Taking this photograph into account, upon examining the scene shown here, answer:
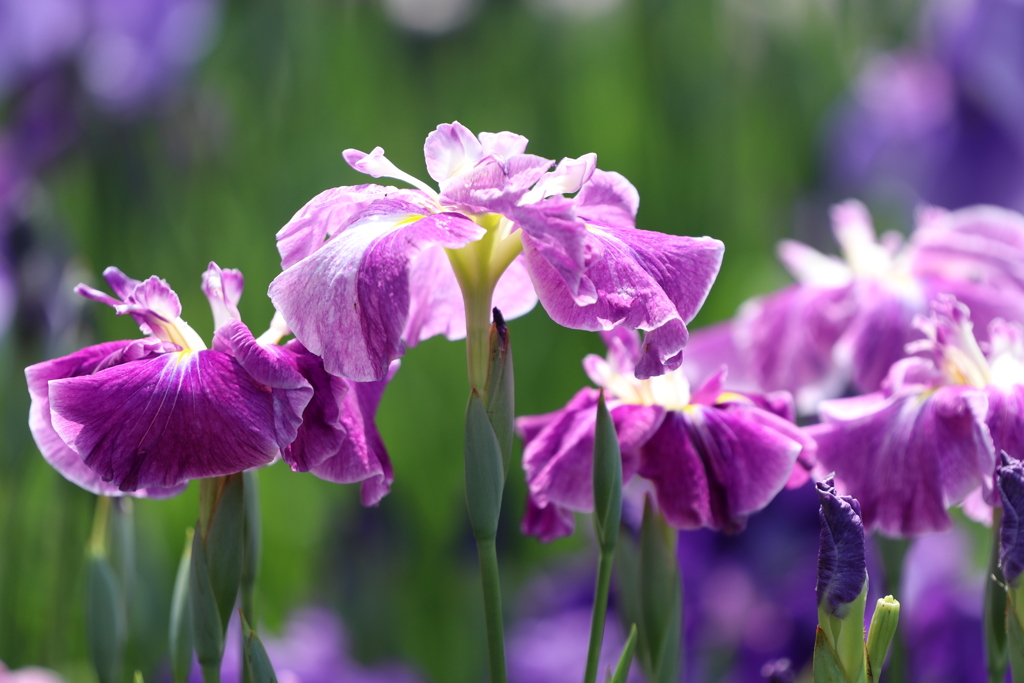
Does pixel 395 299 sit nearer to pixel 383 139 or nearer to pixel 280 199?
pixel 280 199

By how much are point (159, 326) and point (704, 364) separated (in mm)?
360

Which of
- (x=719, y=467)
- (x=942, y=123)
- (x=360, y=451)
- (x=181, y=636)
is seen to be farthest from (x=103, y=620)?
(x=942, y=123)

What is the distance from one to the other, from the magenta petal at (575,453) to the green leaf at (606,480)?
3 centimetres

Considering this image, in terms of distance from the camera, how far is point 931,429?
396mm

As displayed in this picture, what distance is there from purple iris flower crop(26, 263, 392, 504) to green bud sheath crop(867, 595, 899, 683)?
0.17 meters

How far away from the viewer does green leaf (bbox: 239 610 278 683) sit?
333 mm

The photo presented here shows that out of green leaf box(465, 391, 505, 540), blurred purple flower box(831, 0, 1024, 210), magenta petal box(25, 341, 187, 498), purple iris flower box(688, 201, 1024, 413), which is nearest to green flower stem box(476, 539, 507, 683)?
green leaf box(465, 391, 505, 540)

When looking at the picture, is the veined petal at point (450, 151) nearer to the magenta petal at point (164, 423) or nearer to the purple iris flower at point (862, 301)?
the magenta petal at point (164, 423)

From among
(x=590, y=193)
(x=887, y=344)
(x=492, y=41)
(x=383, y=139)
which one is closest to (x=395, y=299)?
(x=590, y=193)

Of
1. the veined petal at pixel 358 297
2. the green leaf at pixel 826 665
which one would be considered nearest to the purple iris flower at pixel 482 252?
the veined petal at pixel 358 297

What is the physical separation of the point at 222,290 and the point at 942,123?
1622mm

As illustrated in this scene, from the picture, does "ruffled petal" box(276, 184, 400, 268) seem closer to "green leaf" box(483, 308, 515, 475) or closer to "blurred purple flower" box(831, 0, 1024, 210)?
"green leaf" box(483, 308, 515, 475)

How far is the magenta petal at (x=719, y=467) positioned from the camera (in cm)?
37

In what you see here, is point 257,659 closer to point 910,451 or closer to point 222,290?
point 222,290
